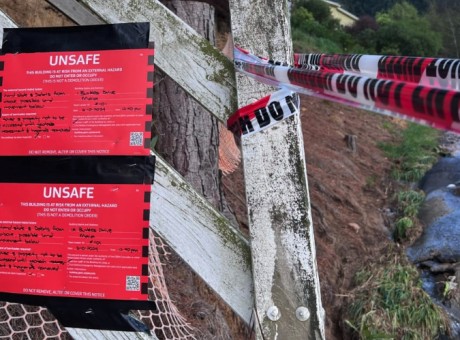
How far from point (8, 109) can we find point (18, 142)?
0.12 m

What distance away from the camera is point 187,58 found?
5.98 feet

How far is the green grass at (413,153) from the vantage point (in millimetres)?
12094

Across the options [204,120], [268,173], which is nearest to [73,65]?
[268,173]

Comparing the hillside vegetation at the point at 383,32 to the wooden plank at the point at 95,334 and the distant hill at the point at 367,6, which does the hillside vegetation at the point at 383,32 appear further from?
the wooden plank at the point at 95,334

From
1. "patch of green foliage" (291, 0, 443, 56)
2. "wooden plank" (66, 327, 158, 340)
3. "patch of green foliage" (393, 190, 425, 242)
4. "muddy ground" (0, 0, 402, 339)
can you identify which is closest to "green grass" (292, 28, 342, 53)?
"patch of green foliage" (291, 0, 443, 56)

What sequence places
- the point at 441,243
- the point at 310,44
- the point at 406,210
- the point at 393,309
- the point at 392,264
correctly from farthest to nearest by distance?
the point at 310,44
the point at 406,210
the point at 441,243
the point at 392,264
the point at 393,309

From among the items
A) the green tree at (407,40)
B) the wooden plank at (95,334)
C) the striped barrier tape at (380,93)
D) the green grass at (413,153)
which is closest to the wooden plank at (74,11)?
the wooden plank at (95,334)

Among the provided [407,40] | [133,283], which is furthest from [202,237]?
[407,40]

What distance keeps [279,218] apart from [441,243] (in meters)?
7.86

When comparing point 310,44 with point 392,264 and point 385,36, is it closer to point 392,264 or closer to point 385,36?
point 385,36

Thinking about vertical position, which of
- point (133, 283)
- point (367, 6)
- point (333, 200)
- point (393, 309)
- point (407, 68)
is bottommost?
point (393, 309)

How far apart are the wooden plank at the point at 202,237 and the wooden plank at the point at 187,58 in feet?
0.87

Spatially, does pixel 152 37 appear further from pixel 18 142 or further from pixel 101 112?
pixel 18 142

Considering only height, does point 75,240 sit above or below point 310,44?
below
